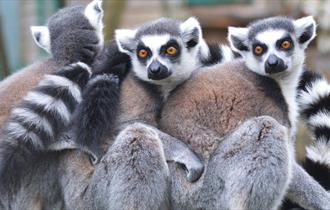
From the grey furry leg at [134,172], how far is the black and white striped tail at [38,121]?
0.47 m

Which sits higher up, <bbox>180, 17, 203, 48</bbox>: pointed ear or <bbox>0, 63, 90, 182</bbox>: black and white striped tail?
<bbox>180, 17, 203, 48</bbox>: pointed ear

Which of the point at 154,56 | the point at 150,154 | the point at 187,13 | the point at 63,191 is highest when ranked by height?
the point at 154,56

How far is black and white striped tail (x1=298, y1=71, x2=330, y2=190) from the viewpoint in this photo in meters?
6.03

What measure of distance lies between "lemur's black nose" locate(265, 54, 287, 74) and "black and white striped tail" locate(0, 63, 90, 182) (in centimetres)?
149

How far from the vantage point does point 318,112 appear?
6.18m

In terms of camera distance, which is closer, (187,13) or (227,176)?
(227,176)

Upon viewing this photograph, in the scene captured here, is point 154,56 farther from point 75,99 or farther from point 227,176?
point 227,176

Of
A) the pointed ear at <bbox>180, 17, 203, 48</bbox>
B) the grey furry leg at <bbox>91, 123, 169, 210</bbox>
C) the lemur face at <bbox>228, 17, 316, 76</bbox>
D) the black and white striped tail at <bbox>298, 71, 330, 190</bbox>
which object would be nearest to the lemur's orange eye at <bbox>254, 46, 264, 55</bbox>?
the lemur face at <bbox>228, 17, 316, 76</bbox>

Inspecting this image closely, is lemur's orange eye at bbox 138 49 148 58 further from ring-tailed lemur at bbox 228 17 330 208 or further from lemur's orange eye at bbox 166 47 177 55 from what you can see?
ring-tailed lemur at bbox 228 17 330 208

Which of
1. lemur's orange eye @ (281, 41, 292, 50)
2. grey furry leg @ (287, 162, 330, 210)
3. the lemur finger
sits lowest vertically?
grey furry leg @ (287, 162, 330, 210)

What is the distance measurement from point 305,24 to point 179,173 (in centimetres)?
172

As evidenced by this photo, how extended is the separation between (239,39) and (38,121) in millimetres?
1876

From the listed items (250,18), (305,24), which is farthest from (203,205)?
(250,18)

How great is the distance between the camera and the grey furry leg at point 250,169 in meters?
5.30
